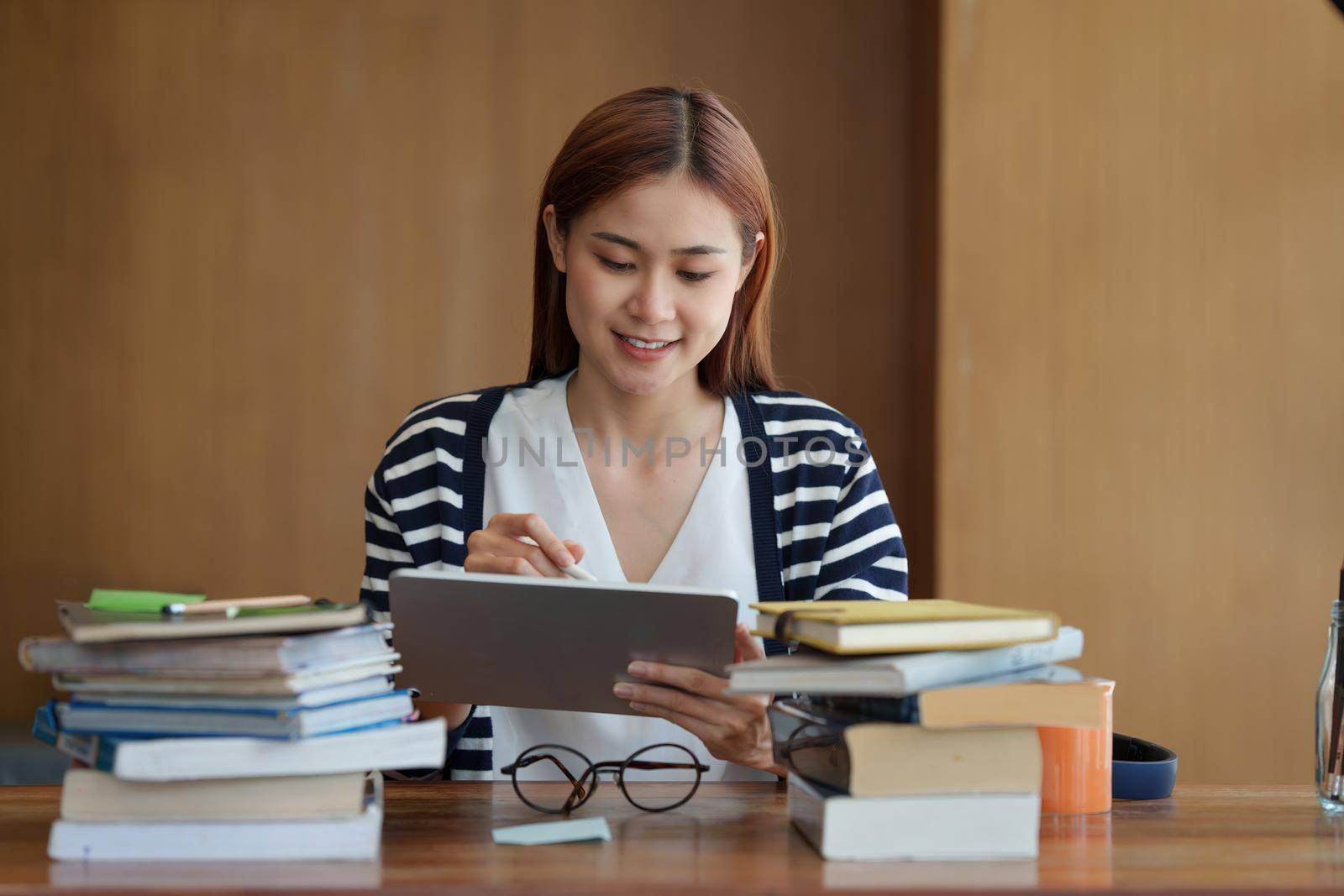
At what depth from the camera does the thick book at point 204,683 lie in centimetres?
84

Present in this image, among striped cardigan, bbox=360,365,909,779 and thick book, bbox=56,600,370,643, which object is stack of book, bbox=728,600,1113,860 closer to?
thick book, bbox=56,600,370,643

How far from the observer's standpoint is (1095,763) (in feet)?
3.46

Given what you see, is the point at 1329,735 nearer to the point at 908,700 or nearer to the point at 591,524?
the point at 908,700

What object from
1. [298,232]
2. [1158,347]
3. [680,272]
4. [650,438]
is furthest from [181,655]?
[298,232]

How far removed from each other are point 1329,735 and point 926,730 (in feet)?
1.51

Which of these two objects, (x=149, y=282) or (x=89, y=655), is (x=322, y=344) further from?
(x=89, y=655)

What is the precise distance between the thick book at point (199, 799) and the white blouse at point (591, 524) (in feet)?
2.25

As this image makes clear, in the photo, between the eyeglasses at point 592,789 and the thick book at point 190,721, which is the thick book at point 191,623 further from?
the eyeglasses at point 592,789

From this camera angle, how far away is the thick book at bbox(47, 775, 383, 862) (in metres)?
0.84

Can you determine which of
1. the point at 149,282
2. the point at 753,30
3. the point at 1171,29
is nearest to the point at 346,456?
the point at 149,282

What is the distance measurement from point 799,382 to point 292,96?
5.32ft

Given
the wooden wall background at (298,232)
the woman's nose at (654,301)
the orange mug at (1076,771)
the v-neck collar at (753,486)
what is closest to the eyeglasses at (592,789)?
the orange mug at (1076,771)

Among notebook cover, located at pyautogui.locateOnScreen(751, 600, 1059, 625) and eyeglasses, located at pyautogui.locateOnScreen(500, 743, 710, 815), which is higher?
notebook cover, located at pyautogui.locateOnScreen(751, 600, 1059, 625)

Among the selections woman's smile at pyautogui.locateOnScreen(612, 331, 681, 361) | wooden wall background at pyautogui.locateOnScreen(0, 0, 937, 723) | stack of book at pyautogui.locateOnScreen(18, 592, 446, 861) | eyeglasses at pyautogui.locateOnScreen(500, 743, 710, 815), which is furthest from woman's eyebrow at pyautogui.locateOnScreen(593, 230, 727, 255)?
wooden wall background at pyautogui.locateOnScreen(0, 0, 937, 723)
